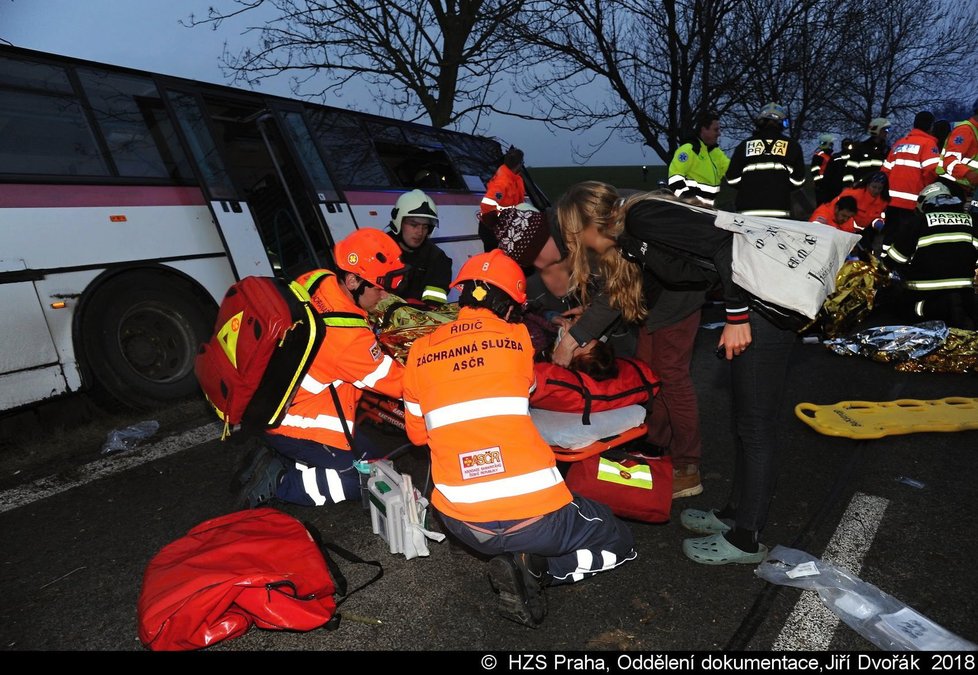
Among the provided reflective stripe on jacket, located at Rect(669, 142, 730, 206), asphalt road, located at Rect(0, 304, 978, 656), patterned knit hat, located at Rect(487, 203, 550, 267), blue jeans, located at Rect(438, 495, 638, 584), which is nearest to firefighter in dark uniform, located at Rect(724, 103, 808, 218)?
reflective stripe on jacket, located at Rect(669, 142, 730, 206)

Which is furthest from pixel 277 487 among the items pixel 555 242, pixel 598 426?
pixel 555 242

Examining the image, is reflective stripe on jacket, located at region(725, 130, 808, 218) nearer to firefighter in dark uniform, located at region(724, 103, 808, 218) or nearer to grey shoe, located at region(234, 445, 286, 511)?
firefighter in dark uniform, located at region(724, 103, 808, 218)

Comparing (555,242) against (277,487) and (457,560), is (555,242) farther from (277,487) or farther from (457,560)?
(277,487)

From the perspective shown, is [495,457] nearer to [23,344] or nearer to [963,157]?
[23,344]

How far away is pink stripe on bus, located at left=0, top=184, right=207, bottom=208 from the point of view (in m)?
4.17

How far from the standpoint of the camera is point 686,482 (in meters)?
3.42

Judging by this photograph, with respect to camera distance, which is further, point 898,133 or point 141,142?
point 898,133

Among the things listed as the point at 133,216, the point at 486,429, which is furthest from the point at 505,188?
the point at 486,429

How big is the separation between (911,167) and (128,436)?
31.2 ft

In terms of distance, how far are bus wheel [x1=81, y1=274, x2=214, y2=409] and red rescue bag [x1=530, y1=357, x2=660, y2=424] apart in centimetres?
351

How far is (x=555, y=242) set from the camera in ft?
11.9

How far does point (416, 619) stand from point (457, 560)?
1.49 ft

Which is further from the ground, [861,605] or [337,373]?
[337,373]

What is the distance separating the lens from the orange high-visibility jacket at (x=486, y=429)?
2271 millimetres
